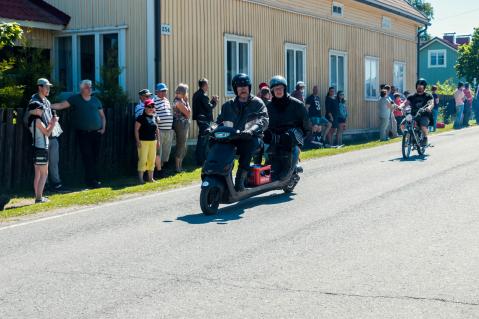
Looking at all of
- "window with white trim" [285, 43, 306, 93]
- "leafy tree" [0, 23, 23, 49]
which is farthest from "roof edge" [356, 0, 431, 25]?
"leafy tree" [0, 23, 23, 49]

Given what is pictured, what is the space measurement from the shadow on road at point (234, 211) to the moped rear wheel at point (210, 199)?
0.29 ft

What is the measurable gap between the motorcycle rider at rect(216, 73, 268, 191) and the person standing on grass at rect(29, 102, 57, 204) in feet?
10.1

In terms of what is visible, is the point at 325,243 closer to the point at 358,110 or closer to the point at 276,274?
the point at 276,274

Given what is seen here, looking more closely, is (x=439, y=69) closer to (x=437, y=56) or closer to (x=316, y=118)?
(x=437, y=56)

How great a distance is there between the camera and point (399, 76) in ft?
107

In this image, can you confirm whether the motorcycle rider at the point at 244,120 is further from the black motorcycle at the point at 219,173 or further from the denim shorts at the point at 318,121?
the denim shorts at the point at 318,121

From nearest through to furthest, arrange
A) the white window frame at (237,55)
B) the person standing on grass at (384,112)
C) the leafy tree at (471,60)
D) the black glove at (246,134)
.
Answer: the black glove at (246,134) → the white window frame at (237,55) → the person standing on grass at (384,112) → the leafy tree at (471,60)

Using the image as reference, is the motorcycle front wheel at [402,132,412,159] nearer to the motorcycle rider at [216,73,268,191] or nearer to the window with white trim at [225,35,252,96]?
the window with white trim at [225,35,252,96]

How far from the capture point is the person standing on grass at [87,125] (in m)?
14.1

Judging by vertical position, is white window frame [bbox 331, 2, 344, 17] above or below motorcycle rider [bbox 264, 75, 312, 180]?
above

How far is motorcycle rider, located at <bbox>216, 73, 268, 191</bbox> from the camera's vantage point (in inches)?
423

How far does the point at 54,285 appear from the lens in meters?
6.54

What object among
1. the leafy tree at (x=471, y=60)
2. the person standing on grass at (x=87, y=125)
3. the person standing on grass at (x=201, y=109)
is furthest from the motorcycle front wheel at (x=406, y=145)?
the leafy tree at (x=471, y=60)

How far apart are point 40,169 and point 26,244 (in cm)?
382
